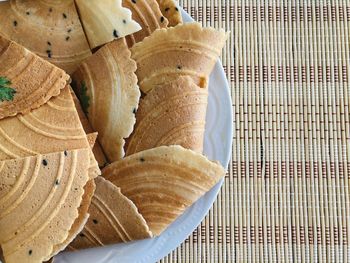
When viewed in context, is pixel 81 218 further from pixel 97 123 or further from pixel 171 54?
pixel 171 54

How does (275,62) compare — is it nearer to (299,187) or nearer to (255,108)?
(255,108)

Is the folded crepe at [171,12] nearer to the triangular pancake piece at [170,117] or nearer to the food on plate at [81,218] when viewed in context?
the triangular pancake piece at [170,117]

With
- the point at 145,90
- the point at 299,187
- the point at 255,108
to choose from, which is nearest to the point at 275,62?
the point at 255,108

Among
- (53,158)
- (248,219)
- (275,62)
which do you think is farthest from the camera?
(275,62)

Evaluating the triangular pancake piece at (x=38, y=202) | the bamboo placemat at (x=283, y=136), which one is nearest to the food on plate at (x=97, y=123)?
the triangular pancake piece at (x=38, y=202)

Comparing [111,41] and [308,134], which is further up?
[111,41]
